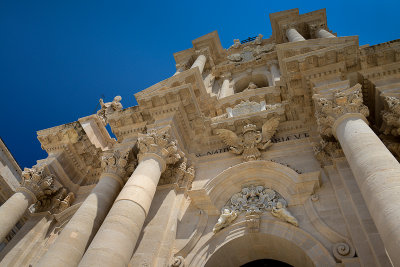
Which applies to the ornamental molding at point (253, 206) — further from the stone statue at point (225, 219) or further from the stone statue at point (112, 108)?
the stone statue at point (112, 108)

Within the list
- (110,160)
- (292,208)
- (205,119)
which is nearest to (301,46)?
(205,119)

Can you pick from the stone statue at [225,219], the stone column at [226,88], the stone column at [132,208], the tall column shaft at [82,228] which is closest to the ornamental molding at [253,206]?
the stone statue at [225,219]

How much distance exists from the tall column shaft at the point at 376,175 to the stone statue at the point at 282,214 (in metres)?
2.39

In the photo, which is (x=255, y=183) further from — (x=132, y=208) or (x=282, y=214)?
(x=132, y=208)

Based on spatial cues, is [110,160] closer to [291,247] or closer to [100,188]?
[100,188]

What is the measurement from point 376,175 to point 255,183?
4.66 m

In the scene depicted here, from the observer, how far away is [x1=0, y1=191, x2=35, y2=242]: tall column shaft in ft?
32.3

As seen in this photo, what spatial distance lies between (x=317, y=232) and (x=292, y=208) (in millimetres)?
1138

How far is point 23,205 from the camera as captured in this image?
10.9m

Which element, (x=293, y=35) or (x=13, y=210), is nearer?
(x=13, y=210)

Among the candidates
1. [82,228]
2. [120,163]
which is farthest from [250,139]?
[82,228]

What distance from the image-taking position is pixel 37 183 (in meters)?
11.8

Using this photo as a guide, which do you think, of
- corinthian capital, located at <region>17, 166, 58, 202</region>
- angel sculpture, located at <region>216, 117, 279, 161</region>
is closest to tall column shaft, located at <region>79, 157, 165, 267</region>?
angel sculpture, located at <region>216, 117, 279, 161</region>

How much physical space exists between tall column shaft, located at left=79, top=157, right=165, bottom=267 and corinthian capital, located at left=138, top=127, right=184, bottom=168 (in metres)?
0.52
